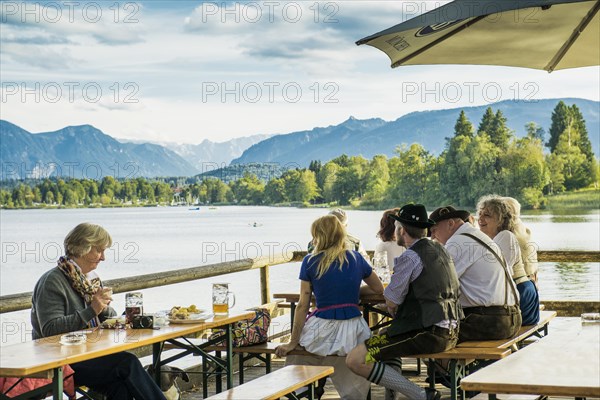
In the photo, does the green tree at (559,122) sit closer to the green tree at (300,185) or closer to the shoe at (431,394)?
the green tree at (300,185)

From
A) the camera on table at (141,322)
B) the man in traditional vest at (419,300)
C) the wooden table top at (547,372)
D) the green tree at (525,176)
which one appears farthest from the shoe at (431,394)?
the green tree at (525,176)

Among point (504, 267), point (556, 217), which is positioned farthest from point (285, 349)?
point (556, 217)

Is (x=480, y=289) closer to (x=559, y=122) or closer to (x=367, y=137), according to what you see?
(x=559, y=122)

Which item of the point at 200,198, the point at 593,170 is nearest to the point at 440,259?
the point at 200,198

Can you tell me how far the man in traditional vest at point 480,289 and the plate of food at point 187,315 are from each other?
147 cm

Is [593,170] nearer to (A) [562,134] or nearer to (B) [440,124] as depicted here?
(A) [562,134]

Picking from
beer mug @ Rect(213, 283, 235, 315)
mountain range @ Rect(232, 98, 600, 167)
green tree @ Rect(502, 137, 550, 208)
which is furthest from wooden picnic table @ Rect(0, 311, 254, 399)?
mountain range @ Rect(232, 98, 600, 167)

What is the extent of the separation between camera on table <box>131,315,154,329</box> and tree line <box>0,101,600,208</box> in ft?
68.7

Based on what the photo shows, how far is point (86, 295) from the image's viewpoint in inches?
173

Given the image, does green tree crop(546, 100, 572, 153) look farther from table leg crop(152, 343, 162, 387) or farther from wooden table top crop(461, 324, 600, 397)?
wooden table top crop(461, 324, 600, 397)

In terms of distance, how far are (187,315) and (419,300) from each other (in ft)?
4.07

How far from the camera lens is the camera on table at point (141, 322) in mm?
4355

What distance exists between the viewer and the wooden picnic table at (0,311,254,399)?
340 centimetres

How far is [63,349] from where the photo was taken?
3727 millimetres
